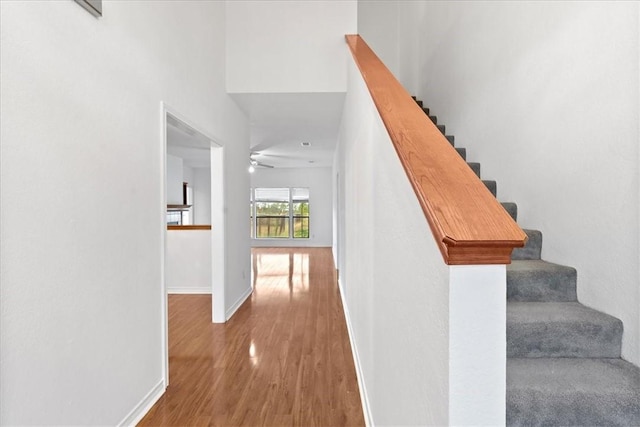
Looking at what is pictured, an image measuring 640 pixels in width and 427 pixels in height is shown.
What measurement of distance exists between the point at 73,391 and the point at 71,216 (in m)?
0.75

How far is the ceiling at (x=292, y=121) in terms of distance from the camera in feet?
11.1

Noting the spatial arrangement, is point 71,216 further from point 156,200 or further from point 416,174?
point 416,174

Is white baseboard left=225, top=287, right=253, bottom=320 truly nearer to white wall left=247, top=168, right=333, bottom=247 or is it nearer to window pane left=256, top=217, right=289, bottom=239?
white wall left=247, top=168, right=333, bottom=247

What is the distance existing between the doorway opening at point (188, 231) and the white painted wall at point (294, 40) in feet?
3.24

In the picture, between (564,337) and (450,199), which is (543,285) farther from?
(450,199)

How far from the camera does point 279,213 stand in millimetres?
9906

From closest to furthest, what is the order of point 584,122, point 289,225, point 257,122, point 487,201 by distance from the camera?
point 487,201, point 584,122, point 257,122, point 289,225

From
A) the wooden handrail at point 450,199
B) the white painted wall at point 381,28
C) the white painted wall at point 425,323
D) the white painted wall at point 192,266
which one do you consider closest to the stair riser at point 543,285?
the white painted wall at point 425,323

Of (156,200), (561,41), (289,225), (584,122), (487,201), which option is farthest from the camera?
(289,225)

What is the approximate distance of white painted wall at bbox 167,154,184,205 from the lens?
7.21m

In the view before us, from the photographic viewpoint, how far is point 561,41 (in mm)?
1748

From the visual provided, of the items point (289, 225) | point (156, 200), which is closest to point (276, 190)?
point (289, 225)

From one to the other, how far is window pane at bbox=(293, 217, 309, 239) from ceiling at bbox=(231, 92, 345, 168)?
3134 mm

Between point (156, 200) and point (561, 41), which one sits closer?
point (561, 41)
